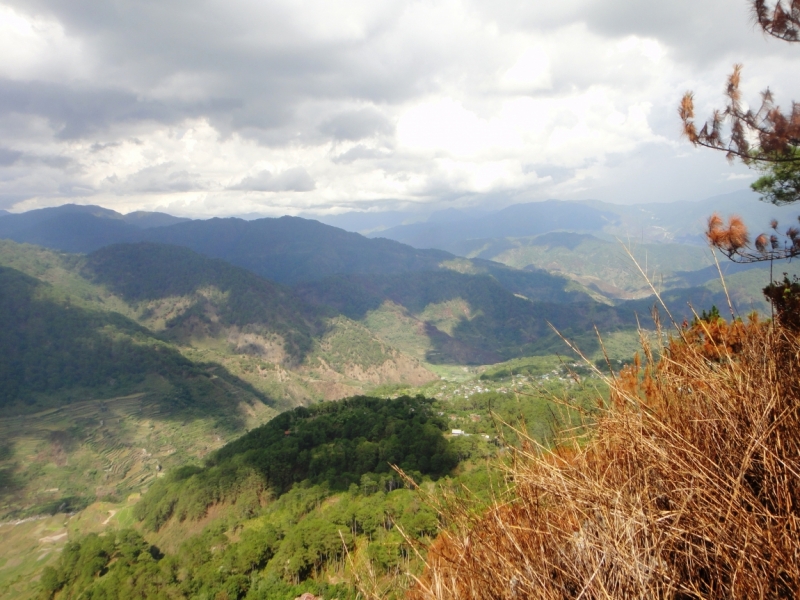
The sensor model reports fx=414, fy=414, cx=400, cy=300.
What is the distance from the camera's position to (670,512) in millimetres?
1907

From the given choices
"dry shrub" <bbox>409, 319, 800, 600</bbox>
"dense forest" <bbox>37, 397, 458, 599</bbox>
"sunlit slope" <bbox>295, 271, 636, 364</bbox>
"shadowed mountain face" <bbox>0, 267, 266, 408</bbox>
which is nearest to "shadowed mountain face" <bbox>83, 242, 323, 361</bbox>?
"shadowed mountain face" <bbox>0, 267, 266, 408</bbox>

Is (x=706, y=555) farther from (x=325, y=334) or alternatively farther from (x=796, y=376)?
(x=325, y=334)

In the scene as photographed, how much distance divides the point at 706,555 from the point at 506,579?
910 millimetres

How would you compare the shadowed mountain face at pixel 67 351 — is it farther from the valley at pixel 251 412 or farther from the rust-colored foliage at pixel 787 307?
the rust-colored foliage at pixel 787 307

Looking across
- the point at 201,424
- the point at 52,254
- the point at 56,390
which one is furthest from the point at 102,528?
the point at 52,254

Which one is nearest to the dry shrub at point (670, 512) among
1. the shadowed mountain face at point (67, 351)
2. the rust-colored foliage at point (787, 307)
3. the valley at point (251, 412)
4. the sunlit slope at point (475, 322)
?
the valley at point (251, 412)

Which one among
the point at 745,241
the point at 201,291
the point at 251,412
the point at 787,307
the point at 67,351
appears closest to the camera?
the point at 787,307

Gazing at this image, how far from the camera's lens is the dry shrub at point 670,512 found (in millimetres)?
1734

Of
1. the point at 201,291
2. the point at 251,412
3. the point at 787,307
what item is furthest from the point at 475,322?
the point at 787,307

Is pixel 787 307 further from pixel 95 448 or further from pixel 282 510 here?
pixel 95 448

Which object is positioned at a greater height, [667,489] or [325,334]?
[667,489]

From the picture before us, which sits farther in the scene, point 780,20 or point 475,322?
point 475,322

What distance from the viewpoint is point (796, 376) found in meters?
2.39

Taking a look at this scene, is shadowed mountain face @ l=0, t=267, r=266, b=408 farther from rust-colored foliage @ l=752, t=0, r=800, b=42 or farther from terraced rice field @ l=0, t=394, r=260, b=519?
rust-colored foliage @ l=752, t=0, r=800, b=42
